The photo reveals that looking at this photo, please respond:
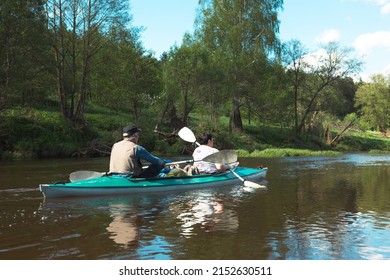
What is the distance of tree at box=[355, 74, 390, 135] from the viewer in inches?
2194

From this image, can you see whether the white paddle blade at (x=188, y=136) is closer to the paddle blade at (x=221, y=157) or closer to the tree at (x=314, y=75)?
the paddle blade at (x=221, y=157)

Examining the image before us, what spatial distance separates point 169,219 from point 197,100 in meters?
22.8

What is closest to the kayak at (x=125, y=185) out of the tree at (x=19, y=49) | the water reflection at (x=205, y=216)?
the water reflection at (x=205, y=216)

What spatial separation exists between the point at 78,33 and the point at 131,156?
18805 millimetres

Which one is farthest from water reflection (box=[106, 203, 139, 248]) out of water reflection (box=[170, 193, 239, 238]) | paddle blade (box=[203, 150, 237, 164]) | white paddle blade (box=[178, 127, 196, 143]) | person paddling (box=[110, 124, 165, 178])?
white paddle blade (box=[178, 127, 196, 143])

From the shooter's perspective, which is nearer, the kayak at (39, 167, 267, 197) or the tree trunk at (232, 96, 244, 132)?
the kayak at (39, 167, 267, 197)

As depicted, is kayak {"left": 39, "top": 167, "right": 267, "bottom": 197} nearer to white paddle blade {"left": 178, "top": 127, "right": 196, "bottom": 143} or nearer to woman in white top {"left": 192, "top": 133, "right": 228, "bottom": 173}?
woman in white top {"left": 192, "top": 133, "right": 228, "bottom": 173}

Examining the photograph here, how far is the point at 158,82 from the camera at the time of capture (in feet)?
102

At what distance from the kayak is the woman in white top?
0.19m

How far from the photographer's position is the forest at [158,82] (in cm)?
2183

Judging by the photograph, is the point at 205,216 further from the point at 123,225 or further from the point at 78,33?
the point at 78,33

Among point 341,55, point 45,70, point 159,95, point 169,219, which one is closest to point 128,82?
point 159,95

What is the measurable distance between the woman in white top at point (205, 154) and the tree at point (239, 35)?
20.4m

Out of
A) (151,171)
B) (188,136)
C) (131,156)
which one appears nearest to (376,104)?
(188,136)
